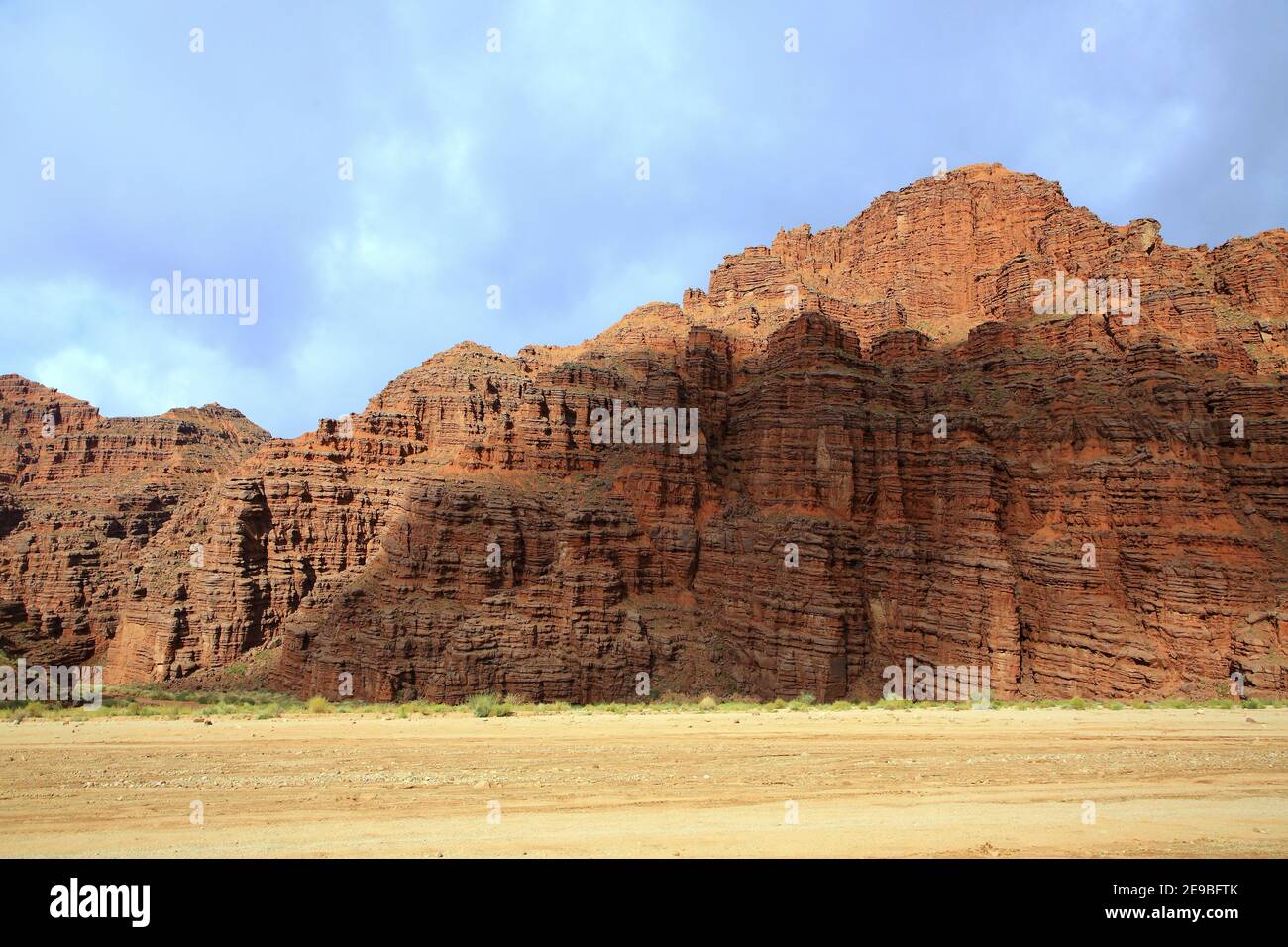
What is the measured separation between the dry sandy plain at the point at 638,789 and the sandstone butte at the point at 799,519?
18423 millimetres

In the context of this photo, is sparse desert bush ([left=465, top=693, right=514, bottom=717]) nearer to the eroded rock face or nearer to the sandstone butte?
the sandstone butte

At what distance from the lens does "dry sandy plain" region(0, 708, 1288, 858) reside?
19.6ft

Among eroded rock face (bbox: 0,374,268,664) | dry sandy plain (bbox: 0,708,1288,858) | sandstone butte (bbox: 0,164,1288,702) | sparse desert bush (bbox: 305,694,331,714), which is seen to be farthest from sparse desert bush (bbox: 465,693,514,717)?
eroded rock face (bbox: 0,374,268,664)

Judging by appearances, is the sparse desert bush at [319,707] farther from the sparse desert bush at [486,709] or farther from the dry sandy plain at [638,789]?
the sparse desert bush at [486,709]

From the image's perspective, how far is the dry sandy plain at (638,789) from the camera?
598cm

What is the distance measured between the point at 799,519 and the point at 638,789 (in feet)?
92.3

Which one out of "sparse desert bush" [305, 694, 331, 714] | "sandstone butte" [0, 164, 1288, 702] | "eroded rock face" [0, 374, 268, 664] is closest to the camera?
"sparse desert bush" [305, 694, 331, 714]

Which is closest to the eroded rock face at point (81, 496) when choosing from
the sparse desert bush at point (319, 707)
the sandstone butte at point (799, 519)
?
the sandstone butte at point (799, 519)

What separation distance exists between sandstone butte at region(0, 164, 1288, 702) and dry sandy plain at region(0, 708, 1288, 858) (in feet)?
60.4

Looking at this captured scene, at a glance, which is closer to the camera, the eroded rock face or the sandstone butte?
the sandstone butte
